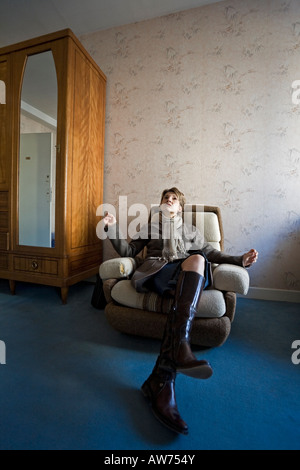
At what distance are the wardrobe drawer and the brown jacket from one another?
2.18 feet

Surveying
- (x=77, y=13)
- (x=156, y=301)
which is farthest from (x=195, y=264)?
(x=77, y=13)

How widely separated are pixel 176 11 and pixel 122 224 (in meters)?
2.14

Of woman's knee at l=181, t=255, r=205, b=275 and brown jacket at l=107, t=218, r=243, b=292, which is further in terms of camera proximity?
brown jacket at l=107, t=218, r=243, b=292

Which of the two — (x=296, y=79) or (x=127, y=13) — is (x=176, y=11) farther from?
(x=296, y=79)

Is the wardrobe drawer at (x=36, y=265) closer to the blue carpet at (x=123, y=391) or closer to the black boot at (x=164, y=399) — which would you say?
the blue carpet at (x=123, y=391)

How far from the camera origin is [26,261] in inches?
80.1

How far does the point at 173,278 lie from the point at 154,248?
390mm

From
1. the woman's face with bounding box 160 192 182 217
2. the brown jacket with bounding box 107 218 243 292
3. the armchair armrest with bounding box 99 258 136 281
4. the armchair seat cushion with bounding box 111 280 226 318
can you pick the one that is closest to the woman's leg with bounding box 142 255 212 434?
the armchair seat cushion with bounding box 111 280 226 318

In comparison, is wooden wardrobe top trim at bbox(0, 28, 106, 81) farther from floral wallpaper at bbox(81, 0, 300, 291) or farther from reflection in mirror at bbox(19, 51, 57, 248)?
floral wallpaper at bbox(81, 0, 300, 291)

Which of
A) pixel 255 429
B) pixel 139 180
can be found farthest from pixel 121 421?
pixel 139 180

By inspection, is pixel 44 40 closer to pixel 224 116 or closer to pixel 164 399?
pixel 224 116

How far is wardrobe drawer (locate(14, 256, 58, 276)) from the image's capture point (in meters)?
1.94

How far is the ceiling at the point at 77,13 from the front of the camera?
222 cm

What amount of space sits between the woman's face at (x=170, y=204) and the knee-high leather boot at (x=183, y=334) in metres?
0.67
